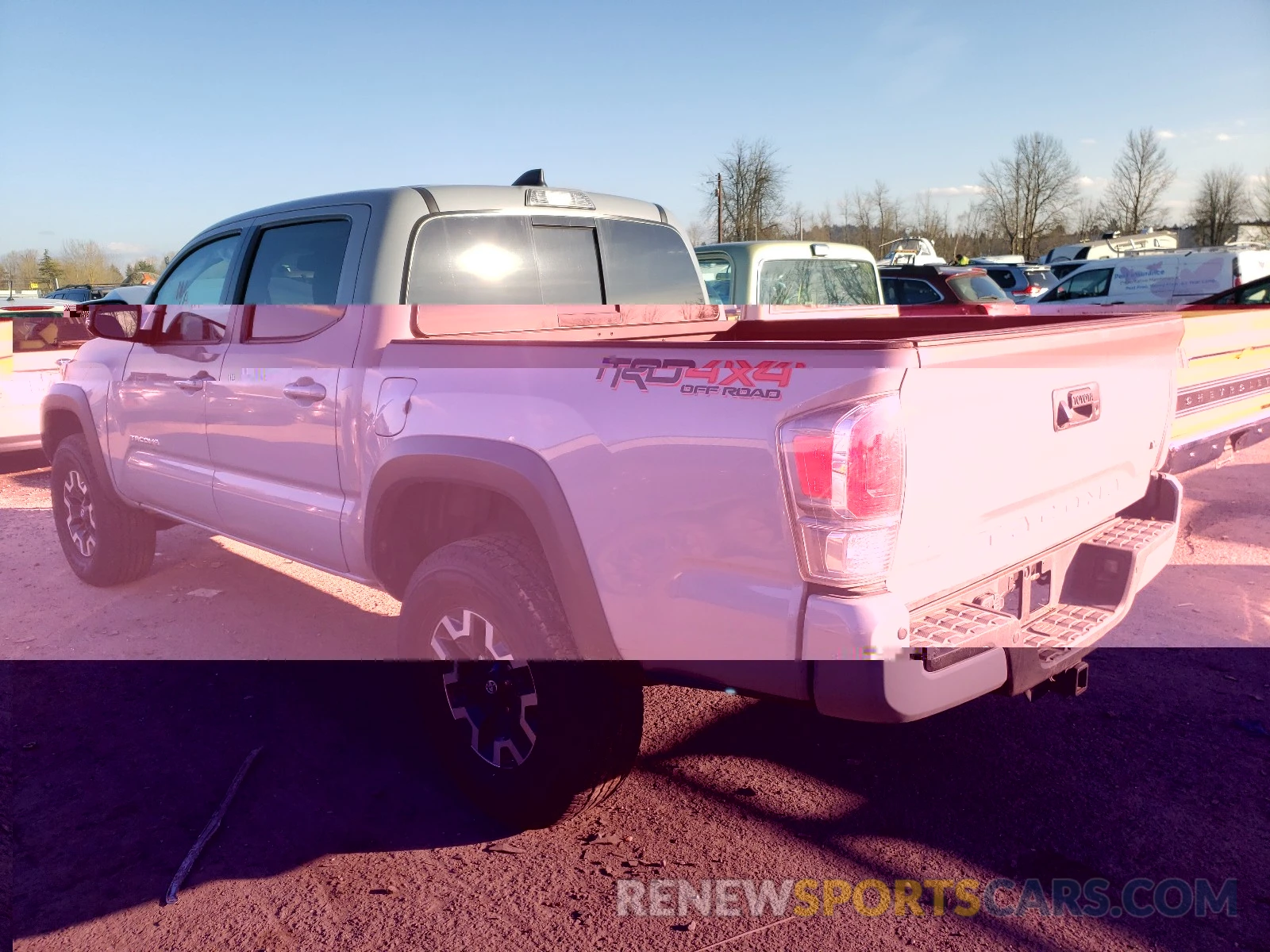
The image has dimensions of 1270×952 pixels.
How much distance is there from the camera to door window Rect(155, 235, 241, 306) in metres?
4.56

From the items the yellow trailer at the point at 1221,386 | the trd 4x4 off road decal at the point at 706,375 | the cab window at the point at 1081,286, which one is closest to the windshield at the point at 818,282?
the yellow trailer at the point at 1221,386

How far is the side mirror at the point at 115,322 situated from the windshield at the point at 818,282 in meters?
4.36

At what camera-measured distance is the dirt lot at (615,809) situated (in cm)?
266

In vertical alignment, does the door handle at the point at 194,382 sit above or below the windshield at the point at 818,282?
below

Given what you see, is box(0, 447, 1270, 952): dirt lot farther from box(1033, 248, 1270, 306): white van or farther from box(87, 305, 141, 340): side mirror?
box(1033, 248, 1270, 306): white van

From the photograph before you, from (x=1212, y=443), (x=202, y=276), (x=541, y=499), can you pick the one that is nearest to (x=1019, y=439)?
(x=541, y=499)

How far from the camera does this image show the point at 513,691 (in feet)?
9.90

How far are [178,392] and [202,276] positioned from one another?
2.07ft

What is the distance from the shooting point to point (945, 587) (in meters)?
2.48

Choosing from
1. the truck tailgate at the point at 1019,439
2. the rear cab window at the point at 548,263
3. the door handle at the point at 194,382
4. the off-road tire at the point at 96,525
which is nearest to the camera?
the truck tailgate at the point at 1019,439

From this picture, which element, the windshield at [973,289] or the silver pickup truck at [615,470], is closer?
the silver pickup truck at [615,470]

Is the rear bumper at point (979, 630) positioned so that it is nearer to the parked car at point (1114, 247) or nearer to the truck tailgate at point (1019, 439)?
the truck tailgate at point (1019, 439)

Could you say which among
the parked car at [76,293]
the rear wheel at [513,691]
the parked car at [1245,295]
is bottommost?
the rear wheel at [513,691]

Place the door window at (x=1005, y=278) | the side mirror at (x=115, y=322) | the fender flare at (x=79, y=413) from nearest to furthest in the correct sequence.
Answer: the side mirror at (x=115, y=322) < the fender flare at (x=79, y=413) < the door window at (x=1005, y=278)
